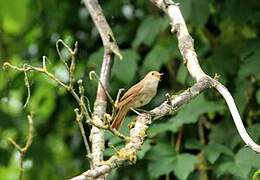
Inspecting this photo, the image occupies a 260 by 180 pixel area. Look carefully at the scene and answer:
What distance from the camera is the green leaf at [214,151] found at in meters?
3.76

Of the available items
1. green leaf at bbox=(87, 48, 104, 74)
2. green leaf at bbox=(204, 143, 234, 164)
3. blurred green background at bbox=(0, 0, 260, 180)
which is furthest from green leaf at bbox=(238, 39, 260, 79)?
green leaf at bbox=(87, 48, 104, 74)

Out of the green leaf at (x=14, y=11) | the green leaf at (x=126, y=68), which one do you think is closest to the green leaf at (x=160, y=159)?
the green leaf at (x=126, y=68)

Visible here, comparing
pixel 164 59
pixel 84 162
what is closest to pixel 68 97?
pixel 84 162

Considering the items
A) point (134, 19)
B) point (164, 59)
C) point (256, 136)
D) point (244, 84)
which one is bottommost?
point (256, 136)

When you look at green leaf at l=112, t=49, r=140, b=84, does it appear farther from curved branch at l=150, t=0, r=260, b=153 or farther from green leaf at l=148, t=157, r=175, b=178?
curved branch at l=150, t=0, r=260, b=153

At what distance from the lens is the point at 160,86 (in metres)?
4.74

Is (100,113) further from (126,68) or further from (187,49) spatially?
(126,68)

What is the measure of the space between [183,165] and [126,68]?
2.59ft

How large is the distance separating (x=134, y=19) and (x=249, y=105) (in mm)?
1231

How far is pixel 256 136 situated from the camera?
3729 mm

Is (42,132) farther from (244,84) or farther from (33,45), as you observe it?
(244,84)

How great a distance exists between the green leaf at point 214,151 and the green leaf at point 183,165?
15 centimetres

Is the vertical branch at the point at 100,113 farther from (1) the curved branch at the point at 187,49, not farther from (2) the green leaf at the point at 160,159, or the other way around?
(2) the green leaf at the point at 160,159

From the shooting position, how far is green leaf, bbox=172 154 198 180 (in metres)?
3.53
